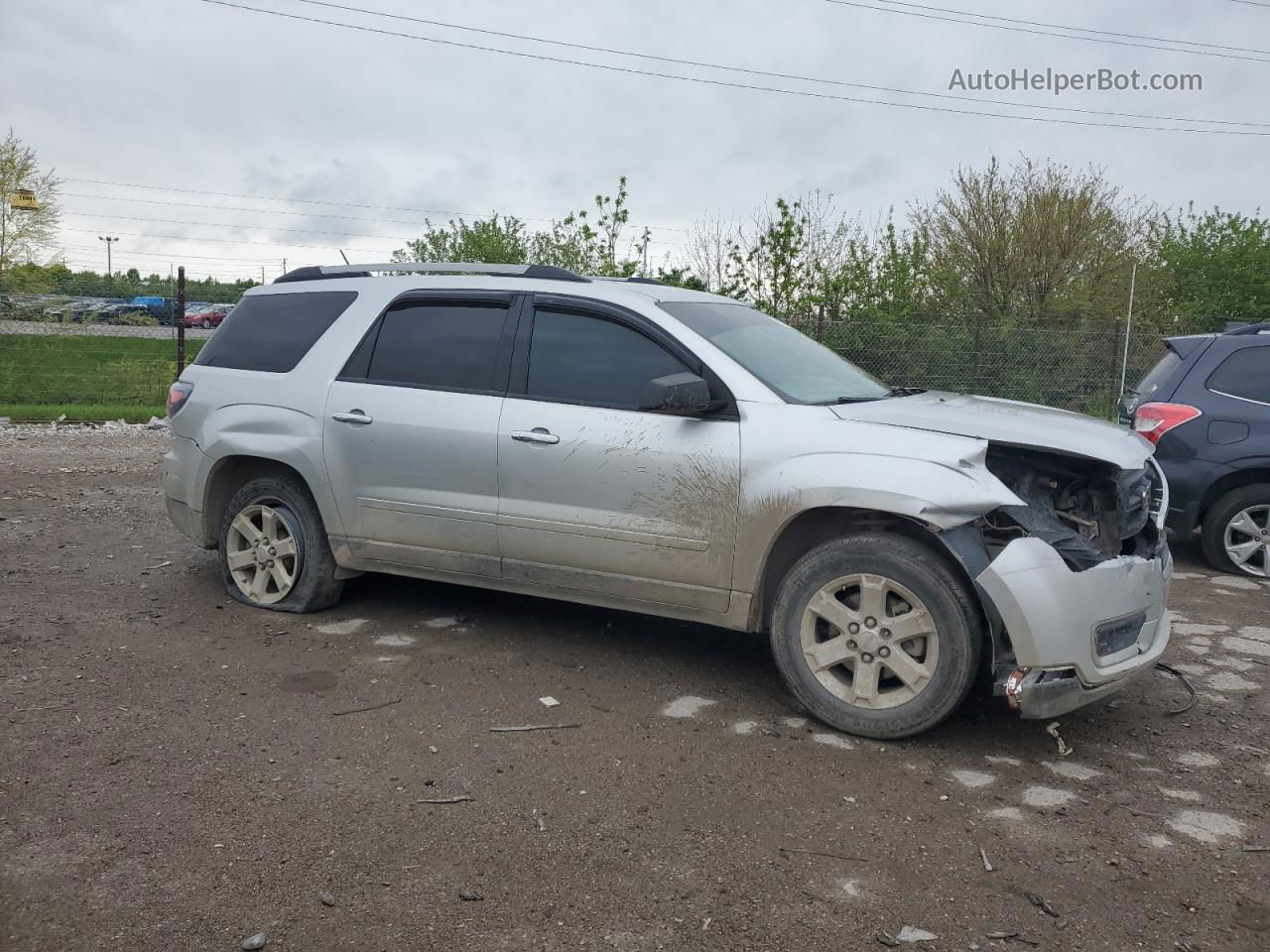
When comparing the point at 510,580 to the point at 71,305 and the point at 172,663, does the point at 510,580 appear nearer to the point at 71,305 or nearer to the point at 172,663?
the point at 172,663

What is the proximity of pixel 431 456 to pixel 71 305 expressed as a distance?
43.9 ft

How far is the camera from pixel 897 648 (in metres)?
4.11

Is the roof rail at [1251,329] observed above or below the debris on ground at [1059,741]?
above

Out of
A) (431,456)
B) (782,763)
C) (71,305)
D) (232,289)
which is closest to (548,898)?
(782,763)

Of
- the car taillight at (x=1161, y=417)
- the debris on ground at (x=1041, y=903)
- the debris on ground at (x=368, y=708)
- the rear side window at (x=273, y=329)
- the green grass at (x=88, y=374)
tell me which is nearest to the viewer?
the debris on ground at (x=1041, y=903)

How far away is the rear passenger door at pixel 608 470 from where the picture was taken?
453 centimetres

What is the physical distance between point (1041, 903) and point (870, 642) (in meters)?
1.29

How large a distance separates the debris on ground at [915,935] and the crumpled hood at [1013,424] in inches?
76.1

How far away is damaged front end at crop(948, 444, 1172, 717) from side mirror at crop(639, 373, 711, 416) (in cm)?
118

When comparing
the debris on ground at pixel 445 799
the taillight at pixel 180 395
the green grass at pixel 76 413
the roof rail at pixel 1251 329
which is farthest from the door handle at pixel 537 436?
the green grass at pixel 76 413

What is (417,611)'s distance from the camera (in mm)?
5883

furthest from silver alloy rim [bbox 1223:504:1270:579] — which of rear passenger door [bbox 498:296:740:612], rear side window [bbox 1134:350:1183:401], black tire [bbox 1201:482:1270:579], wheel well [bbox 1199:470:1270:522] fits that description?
rear passenger door [bbox 498:296:740:612]

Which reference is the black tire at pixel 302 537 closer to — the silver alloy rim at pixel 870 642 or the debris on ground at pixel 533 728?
the debris on ground at pixel 533 728

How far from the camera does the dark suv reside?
7066mm
